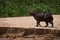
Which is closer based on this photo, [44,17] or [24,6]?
[44,17]

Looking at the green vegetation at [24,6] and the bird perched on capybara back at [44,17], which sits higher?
the bird perched on capybara back at [44,17]

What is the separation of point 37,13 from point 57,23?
27.9 inches

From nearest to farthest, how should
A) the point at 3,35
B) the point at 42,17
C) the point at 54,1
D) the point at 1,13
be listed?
the point at 3,35 < the point at 42,17 < the point at 1,13 < the point at 54,1

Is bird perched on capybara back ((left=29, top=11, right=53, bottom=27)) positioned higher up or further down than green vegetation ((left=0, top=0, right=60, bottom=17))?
higher up

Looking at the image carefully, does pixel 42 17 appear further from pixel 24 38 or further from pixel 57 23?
pixel 24 38

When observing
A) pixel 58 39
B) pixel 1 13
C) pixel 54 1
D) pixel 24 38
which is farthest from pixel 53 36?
pixel 54 1

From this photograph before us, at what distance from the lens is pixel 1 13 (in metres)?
12.9

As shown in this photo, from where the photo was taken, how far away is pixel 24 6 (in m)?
13.6

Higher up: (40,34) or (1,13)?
(40,34)

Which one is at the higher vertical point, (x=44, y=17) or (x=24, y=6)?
(x=44, y=17)

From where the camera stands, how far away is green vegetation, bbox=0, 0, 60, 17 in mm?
13015

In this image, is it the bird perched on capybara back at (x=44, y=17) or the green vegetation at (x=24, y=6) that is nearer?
the bird perched on capybara back at (x=44, y=17)

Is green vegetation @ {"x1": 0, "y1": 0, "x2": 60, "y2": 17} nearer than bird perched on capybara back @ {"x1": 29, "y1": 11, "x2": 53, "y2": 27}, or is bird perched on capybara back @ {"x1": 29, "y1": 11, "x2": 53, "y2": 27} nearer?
bird perched on capybara back @ {"x1": 29, "y1": 11, "x2": 53, "y2": 27}

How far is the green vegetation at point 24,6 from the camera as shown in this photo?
13.0m
